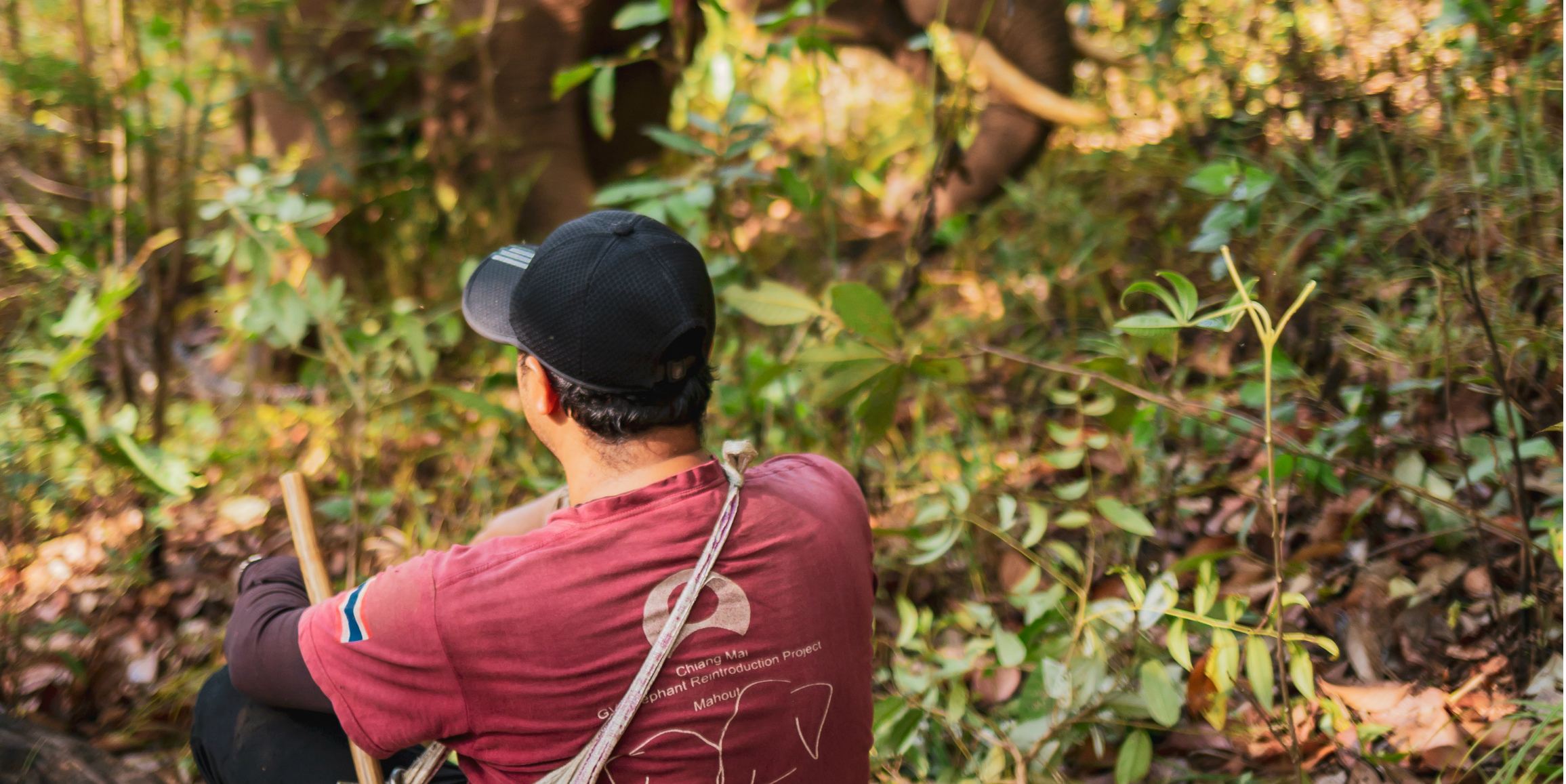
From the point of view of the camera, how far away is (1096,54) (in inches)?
125

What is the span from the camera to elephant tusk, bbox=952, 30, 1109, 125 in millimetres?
3059

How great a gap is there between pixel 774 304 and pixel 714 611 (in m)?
0.73

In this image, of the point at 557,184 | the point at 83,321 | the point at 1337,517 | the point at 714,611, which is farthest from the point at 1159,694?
→ the point at 557,184

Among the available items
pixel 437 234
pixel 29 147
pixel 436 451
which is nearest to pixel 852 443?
pixel 436 451

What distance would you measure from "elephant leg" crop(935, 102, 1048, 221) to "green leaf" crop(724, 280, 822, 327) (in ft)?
5.80

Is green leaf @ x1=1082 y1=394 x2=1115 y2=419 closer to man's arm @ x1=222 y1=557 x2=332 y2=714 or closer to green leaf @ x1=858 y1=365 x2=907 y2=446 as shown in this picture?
green leaf @ x1=858 y1=365 x2=907 y2=446

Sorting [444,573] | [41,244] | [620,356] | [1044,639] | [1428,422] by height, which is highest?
[620,356]

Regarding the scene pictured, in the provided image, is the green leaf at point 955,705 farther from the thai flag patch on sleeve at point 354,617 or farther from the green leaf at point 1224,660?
the thai flag patch on sleeve at point 354,617

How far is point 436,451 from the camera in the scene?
7.98 ft

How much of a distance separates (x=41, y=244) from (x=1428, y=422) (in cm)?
286

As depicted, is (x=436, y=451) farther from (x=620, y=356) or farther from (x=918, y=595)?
(x=620, y=356)

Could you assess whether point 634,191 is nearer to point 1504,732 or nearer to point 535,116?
point 535,116

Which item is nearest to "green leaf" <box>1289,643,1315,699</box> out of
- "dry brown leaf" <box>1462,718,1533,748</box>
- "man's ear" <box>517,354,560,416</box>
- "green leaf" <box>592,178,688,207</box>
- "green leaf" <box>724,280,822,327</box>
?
"dry brown leaf" <box>1462,718,1533,748</box>

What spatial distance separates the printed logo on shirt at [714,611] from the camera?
1007 mm
